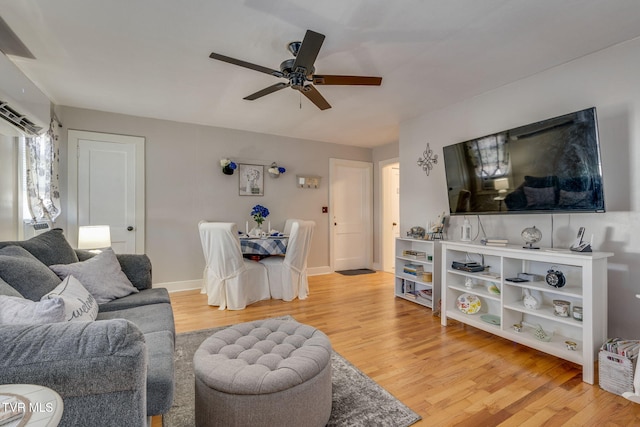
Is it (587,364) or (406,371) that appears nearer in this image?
(587,364)

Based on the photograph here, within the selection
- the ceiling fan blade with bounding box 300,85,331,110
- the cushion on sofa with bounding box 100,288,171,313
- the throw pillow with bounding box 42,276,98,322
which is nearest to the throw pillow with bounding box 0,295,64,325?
the throw pillow with bounding box 42,276,98,322

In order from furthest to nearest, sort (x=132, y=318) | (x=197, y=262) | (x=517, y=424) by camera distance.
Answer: (x=197, y=262) < (x=132, y=318) < (x=517, y=424)

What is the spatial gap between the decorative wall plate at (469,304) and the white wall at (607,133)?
28.1 inches

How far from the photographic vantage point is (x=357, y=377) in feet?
6.59

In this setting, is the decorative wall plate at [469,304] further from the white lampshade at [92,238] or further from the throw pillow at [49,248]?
the white lampshade at [92,238]

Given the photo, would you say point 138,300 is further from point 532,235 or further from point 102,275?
point 532,235

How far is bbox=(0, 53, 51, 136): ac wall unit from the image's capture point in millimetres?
2096

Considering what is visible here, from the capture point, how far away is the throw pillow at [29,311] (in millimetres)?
1036

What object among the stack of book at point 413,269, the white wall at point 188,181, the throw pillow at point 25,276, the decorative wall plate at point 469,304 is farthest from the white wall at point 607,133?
the throw pillow at point 25,276

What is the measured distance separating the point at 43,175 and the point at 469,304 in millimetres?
4470

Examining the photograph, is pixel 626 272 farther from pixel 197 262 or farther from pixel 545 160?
pixel 197 262

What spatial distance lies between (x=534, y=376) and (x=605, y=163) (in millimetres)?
1729

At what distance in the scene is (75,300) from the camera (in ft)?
5.06

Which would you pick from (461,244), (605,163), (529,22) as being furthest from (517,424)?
(529,22)
